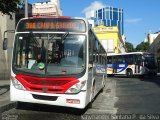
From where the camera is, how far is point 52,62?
11391 millimetres

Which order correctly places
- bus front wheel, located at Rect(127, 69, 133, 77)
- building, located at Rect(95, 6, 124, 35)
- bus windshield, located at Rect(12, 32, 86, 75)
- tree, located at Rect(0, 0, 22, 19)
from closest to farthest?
bus windshield, located at Rect(12, 32, 86, 75) < tree, located at Rect(0, 0, 22, 19) < bus front wheel, located at Rect(127, 69, 133, 77) < building, located at Rect(95, 6, 124, 35)

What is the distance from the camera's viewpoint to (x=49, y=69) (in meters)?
11.3

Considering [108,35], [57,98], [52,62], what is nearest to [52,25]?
[52,62]

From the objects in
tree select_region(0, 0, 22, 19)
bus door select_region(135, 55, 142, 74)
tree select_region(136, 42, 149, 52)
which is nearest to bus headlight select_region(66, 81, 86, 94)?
tree select_region(0, 0, 22, 19)

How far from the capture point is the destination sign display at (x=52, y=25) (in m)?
11.6

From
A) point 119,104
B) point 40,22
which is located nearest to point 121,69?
point 119,104

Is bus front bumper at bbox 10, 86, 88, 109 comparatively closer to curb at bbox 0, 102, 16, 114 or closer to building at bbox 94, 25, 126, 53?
curb at bbox 0, 102, 16, 114

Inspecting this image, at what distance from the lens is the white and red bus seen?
11.0 metres

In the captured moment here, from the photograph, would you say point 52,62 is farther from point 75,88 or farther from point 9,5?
point 9,5

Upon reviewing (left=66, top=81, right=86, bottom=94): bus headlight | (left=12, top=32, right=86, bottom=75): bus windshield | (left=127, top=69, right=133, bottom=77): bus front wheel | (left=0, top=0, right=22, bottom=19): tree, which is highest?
(left=0, top=0, right=22, bottom=19): tree

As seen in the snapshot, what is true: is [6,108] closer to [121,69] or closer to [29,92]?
[29,92]

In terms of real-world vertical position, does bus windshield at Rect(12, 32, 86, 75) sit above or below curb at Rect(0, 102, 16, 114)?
above

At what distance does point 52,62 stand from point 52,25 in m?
1.19

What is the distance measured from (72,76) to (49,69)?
736 millimetres
